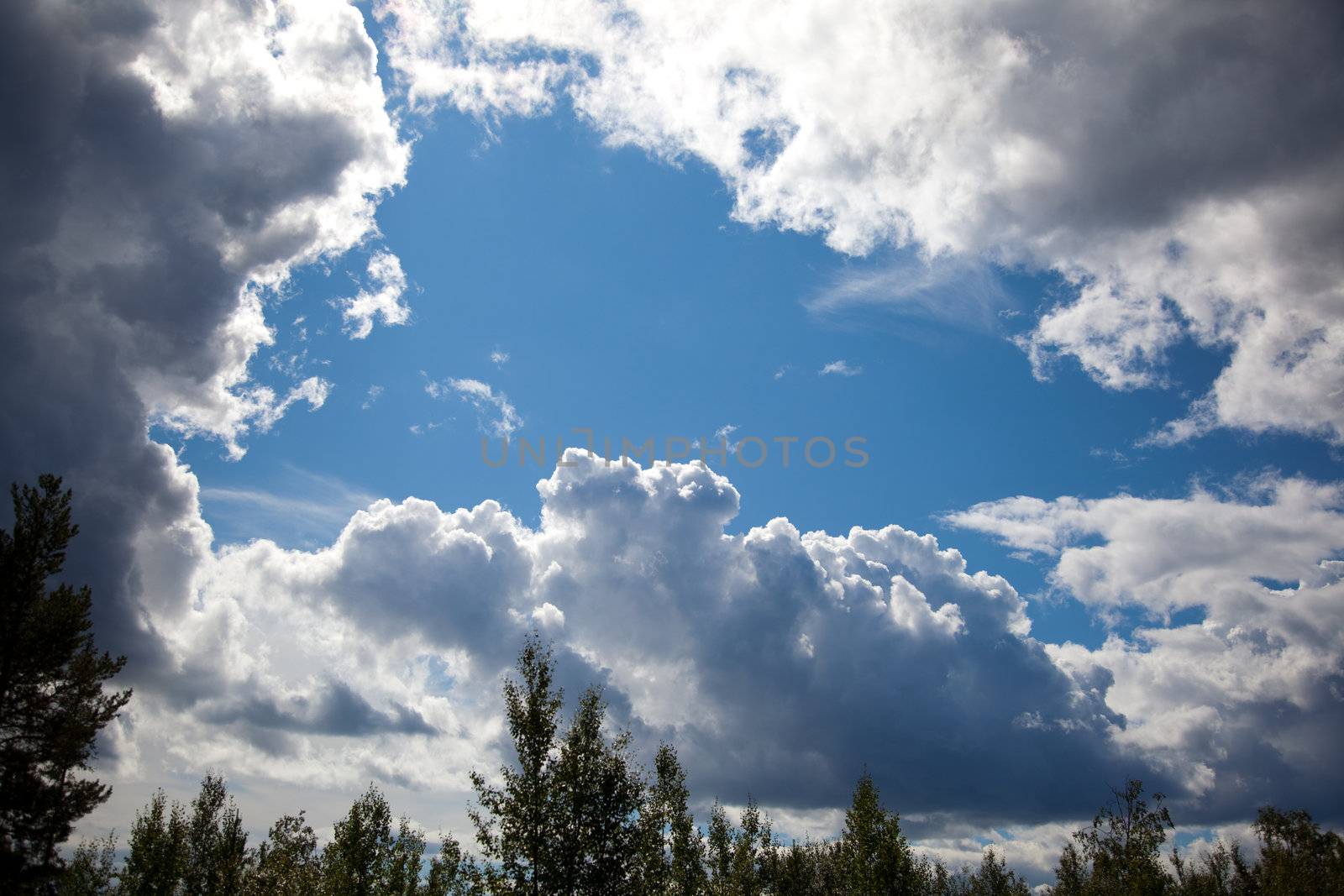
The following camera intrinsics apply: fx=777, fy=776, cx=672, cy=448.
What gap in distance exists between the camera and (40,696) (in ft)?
95.8

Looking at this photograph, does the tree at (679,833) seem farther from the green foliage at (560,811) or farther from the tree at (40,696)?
the tree at (40,696)

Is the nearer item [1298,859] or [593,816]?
[593,816]

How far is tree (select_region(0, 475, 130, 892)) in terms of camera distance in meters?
28.1

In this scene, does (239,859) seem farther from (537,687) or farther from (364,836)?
(537,687)

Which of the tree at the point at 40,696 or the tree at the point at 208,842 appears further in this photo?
the tree at the point at 208,842

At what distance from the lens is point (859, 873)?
4125 centimetres

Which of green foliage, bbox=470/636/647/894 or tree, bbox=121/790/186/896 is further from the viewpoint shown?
tree, bbox=121/790/186/896

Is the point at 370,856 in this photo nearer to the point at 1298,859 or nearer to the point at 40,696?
the point at 40,696

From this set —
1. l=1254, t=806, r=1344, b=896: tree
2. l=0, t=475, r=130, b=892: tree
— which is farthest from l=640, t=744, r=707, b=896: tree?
l=1254, t=806, r=1344, b=896: tree

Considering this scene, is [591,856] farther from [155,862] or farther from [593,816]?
[155,862]

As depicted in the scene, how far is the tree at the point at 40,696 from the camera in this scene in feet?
92.1

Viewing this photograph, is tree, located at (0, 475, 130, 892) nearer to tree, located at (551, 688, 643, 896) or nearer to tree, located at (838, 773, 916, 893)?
tree, located at (551, 688, 643, 896)

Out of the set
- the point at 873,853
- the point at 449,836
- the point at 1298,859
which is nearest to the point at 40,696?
the point at 449,836

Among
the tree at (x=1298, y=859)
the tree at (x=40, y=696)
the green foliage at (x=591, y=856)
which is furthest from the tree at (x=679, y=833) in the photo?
the tree at (x=1298, y=859)
